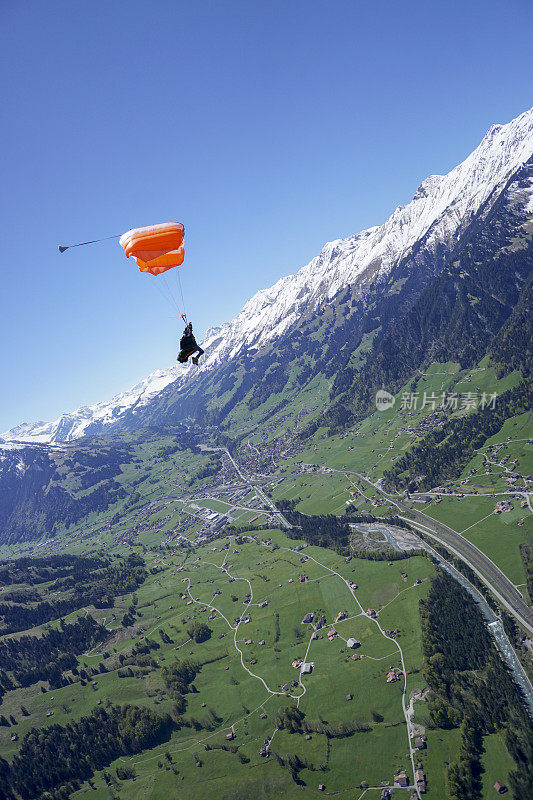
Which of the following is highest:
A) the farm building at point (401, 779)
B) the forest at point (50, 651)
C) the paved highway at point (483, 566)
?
the forest at point (50, 651)

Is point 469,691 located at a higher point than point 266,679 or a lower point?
lower

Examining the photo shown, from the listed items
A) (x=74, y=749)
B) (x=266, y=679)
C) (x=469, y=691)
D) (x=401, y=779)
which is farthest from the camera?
(x=266, y=679)

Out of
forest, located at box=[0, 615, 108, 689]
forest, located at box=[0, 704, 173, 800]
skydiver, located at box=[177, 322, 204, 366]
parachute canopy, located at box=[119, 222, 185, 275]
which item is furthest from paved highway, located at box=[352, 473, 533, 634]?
forest, located at box=[0, 615, 108, 689]

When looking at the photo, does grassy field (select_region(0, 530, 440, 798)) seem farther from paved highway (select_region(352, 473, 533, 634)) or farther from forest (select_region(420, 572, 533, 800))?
paved highway (select_region(352, 473, 533, 634))

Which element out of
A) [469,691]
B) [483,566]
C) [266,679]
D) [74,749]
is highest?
[74,749]

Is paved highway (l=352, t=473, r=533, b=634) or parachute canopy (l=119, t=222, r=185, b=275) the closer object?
parachute canopy (l=119, t=222, r=185, b=275)

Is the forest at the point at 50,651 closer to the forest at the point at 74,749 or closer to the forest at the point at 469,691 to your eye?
the forest at the point at 74,749

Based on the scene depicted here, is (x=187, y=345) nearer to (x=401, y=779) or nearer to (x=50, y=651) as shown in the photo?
(x=401, y=779)

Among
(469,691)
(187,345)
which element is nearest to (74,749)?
(469,691)

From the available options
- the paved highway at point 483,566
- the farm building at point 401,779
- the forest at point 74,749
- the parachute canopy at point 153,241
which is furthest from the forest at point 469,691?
the parachute canopy at point 153,241

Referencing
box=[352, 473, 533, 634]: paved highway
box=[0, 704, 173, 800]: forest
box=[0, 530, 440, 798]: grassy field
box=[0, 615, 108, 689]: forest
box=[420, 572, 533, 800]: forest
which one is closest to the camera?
box=[420, 572, 533, 800]: forest

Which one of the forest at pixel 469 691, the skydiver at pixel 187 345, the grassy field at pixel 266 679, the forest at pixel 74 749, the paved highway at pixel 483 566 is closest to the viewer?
the skydiver at pixel 187 345
